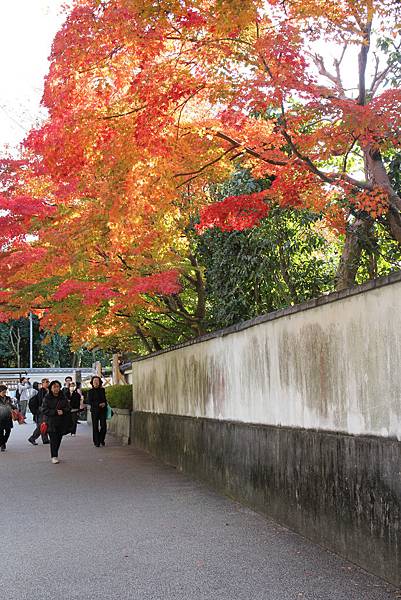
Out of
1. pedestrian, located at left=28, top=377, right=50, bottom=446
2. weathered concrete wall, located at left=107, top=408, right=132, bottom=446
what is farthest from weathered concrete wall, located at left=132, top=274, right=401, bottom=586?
pedestrian, located at left=28, top=377, right=50, bottom=446

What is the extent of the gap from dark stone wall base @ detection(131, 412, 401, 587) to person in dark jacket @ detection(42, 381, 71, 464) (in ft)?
17.2

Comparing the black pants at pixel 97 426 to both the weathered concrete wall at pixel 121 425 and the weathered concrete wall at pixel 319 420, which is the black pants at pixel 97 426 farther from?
the weathered concrete wall at pixel 319 420

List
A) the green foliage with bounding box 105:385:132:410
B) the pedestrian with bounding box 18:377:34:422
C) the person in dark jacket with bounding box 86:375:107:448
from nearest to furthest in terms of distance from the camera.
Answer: the person in dark jacket with bounding box 86:375:107:448
the green foliage with bounding box 105:385:132:410
the pedestrian with bounding box 18:377:34:422

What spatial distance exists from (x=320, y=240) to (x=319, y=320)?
735 cm

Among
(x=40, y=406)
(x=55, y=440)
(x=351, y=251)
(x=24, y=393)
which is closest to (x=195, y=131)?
(x=351, y=251)

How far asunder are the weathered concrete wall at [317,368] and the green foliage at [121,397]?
1057 centimetres

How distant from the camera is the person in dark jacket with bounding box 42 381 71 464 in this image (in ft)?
54.6

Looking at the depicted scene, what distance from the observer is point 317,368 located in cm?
792

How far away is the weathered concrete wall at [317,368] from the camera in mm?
6367

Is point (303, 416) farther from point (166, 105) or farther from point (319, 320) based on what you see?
point (166, 105)

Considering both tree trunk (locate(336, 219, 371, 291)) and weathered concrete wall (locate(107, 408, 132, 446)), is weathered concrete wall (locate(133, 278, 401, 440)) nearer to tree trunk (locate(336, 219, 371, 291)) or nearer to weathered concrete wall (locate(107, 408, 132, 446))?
tree trunk (locate(336, 219, 371, 291))

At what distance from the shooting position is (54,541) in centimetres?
809

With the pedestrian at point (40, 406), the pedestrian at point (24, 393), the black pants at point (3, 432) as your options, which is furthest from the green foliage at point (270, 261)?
the pedestrian at point (24, 393)

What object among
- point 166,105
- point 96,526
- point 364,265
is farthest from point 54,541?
point 364,265
